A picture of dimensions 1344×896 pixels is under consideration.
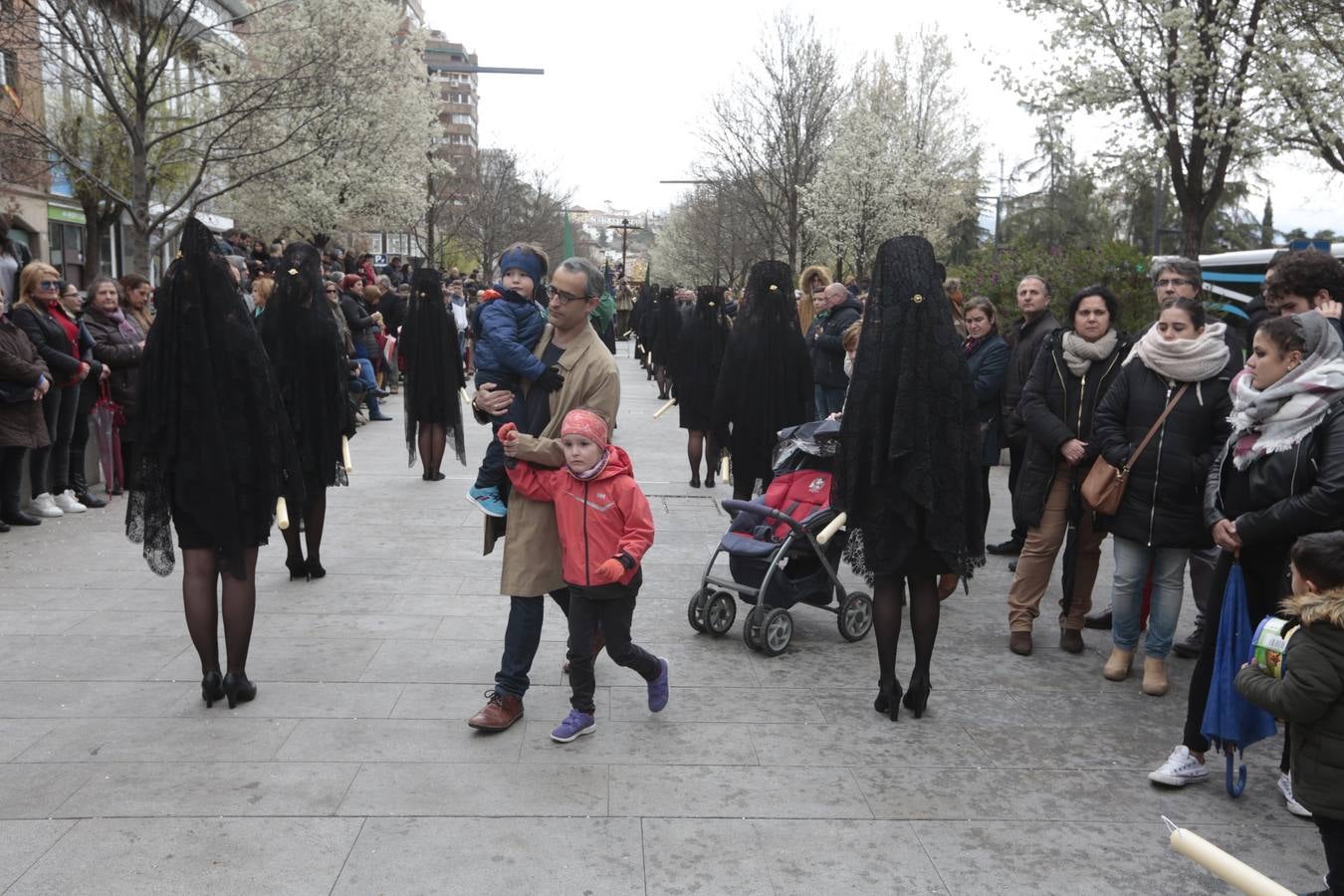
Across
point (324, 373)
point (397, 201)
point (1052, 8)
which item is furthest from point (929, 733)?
Answer: point (397, 201)

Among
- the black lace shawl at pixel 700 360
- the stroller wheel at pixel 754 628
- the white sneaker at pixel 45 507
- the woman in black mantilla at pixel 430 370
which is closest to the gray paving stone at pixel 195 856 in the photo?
the stroller wheel at pixel 754 628

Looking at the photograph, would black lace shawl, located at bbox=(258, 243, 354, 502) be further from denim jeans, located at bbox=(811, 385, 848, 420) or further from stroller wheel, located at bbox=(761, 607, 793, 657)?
denim jeans, located at bbox=(811, 385, 848, 420)

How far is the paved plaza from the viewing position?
3773 millimetres

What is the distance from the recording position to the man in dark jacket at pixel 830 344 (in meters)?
9.66

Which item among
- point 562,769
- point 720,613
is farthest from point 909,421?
point 562,769

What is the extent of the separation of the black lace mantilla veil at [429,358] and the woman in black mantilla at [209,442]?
5855 millimetres

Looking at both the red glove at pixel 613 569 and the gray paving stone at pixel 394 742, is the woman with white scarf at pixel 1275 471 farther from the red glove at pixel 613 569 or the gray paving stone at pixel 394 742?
the gray paving stone at pixel 394 742

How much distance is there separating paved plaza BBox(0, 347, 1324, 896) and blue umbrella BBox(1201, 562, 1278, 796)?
0.31 metres

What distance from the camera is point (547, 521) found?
4.84 m

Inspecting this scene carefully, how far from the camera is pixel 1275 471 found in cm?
439

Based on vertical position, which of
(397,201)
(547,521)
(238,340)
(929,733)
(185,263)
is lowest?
(929,733)

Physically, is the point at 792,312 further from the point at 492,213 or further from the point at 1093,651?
the point at 492,213

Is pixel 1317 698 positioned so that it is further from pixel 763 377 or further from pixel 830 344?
pixel 830 344

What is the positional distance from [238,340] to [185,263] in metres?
0.38
